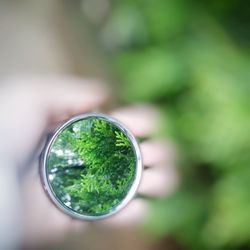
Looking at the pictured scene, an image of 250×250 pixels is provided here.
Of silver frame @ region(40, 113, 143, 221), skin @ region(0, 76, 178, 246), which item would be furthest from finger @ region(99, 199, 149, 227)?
silver frame @ region(40, 113, 143, 221)

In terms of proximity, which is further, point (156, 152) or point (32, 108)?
point (156, 152)

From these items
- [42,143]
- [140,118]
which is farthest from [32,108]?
[140,118]

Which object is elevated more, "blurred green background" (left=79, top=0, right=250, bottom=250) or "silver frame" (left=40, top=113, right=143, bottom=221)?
"blurred green background" (left=79, top=0, right=250, bottom=250)

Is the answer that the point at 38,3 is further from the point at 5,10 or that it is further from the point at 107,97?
the point at 107,97

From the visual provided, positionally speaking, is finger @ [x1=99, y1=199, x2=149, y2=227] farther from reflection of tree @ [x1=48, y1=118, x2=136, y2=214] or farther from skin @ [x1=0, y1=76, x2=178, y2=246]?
reflection of tree @ [x1=48, y1=118, x2=136, y2=214]

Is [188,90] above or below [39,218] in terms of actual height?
above

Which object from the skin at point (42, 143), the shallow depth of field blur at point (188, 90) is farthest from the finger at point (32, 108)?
the shallow depth of field blur at point (188, 90)

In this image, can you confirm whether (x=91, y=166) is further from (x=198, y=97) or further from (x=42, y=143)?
(x=198, y=97)
